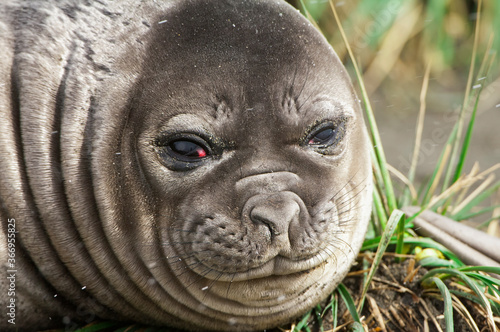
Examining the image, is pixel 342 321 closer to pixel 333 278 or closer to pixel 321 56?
pixel 333 278

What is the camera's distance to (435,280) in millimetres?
2582

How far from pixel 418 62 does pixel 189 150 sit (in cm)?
480

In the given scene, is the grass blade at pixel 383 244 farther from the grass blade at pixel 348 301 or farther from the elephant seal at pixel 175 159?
the elephant seal at pixel 175 159

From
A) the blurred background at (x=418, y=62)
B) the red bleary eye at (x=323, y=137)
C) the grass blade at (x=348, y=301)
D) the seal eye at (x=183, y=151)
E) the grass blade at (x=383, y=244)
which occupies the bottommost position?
the grass blade at (x=348, y=301)

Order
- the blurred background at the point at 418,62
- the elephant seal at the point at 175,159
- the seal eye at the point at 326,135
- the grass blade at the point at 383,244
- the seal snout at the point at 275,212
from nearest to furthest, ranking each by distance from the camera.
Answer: the seal snout at the point at 275,212 < the elephant seal at the point at 175,159 < the seal eye at the point at 326,135 < the grass blade at the point at 383,244 < the blurred background at the point at 418,62

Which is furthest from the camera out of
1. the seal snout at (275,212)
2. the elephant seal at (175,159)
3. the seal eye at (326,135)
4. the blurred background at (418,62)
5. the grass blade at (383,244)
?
the blurred background at (418,62)

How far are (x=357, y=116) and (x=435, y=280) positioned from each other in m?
0.82

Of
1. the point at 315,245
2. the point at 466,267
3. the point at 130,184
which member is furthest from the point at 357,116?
the point at 130,184

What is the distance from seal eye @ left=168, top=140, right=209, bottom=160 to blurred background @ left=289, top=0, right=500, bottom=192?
3382 mm

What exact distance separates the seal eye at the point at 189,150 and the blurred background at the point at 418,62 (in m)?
3.38

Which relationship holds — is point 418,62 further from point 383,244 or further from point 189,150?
point 189,150

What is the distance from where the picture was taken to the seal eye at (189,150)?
2.20m

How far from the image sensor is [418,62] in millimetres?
6375

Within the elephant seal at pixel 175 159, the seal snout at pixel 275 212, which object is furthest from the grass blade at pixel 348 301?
the seal snout at pixel 275 212
